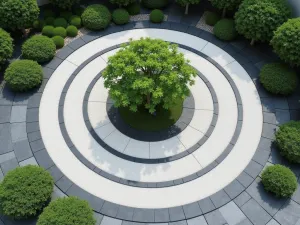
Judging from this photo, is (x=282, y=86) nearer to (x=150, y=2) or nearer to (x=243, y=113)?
(x=243, y=113)

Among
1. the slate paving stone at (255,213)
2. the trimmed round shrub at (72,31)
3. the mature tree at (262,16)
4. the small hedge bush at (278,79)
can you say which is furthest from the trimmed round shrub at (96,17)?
the slate paving stone at (255,213)

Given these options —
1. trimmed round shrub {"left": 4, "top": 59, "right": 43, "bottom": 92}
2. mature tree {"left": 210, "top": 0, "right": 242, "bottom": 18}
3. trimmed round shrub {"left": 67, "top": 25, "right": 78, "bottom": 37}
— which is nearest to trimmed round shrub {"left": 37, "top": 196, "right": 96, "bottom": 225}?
trimmed round shrub {"left": 4, "top": 59, "right": 43, "bottom": 92}

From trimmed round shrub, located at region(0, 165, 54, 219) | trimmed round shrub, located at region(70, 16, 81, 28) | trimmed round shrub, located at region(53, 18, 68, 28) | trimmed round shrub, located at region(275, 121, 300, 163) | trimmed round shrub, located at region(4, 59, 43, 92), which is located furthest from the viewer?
trimmed round shrub, located at region(70, 16, 81, 28)

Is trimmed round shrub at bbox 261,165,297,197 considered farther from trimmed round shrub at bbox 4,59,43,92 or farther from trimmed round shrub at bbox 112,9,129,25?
trimmed round shrub at bbox 112,9,129,25

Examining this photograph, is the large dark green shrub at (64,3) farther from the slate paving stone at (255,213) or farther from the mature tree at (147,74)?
the slate paving stone at (255,213)

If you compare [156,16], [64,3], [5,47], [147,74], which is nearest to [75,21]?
[64,3]

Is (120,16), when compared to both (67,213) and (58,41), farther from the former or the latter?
(67,213)

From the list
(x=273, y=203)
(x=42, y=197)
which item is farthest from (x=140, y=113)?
(x=273, y=203)
